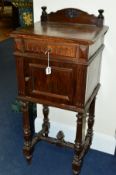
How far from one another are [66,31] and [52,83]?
29 centimetres

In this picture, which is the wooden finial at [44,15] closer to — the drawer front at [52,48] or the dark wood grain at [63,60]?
the dark wood grain at [63,60]

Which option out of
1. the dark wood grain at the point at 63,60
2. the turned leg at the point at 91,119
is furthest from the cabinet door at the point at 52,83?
the turned leg at the point at 91,119

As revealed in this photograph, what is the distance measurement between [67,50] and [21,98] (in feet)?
1.37

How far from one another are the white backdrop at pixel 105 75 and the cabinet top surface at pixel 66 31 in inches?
4.0

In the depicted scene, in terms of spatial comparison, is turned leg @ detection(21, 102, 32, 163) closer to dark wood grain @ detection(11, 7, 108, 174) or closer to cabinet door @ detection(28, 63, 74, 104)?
dark wood grain @ detection(11, 7, 108, 174)

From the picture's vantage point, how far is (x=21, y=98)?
1.45 metres

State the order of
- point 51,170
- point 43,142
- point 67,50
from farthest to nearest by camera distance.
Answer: point 43,142, point 51,170, point 67,50

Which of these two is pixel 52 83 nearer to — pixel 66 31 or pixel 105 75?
pixel 66 31

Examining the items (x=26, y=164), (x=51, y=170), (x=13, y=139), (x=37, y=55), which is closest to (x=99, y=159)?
(x=51, y=170)

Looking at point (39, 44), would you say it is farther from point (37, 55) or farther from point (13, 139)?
point (13, 139)

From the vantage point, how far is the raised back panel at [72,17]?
1.47 metres

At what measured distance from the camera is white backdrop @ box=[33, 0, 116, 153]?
1.48 metres

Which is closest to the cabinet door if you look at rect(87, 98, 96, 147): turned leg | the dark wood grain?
the dark wood grain

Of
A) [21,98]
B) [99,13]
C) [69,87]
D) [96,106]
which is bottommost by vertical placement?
[96,106]
